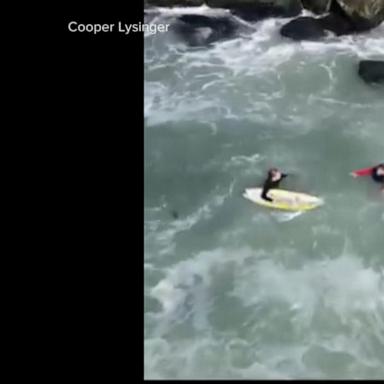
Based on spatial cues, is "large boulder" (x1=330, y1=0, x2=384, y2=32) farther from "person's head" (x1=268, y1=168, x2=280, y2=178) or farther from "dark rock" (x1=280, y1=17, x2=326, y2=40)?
"person's head" (x1=268, y1=168, x2=280, y2=178)

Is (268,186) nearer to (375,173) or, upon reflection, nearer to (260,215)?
(260,215)

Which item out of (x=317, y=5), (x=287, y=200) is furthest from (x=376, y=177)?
(x=317, y=5)

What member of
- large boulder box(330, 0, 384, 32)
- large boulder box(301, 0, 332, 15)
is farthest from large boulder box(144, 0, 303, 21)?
large boulder box(330, 0, 384, 32)

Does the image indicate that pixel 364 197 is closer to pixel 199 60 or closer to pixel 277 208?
pixel 277 208

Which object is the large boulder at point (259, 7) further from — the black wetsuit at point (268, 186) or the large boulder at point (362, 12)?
the black wetsuit at point (268, 186)
